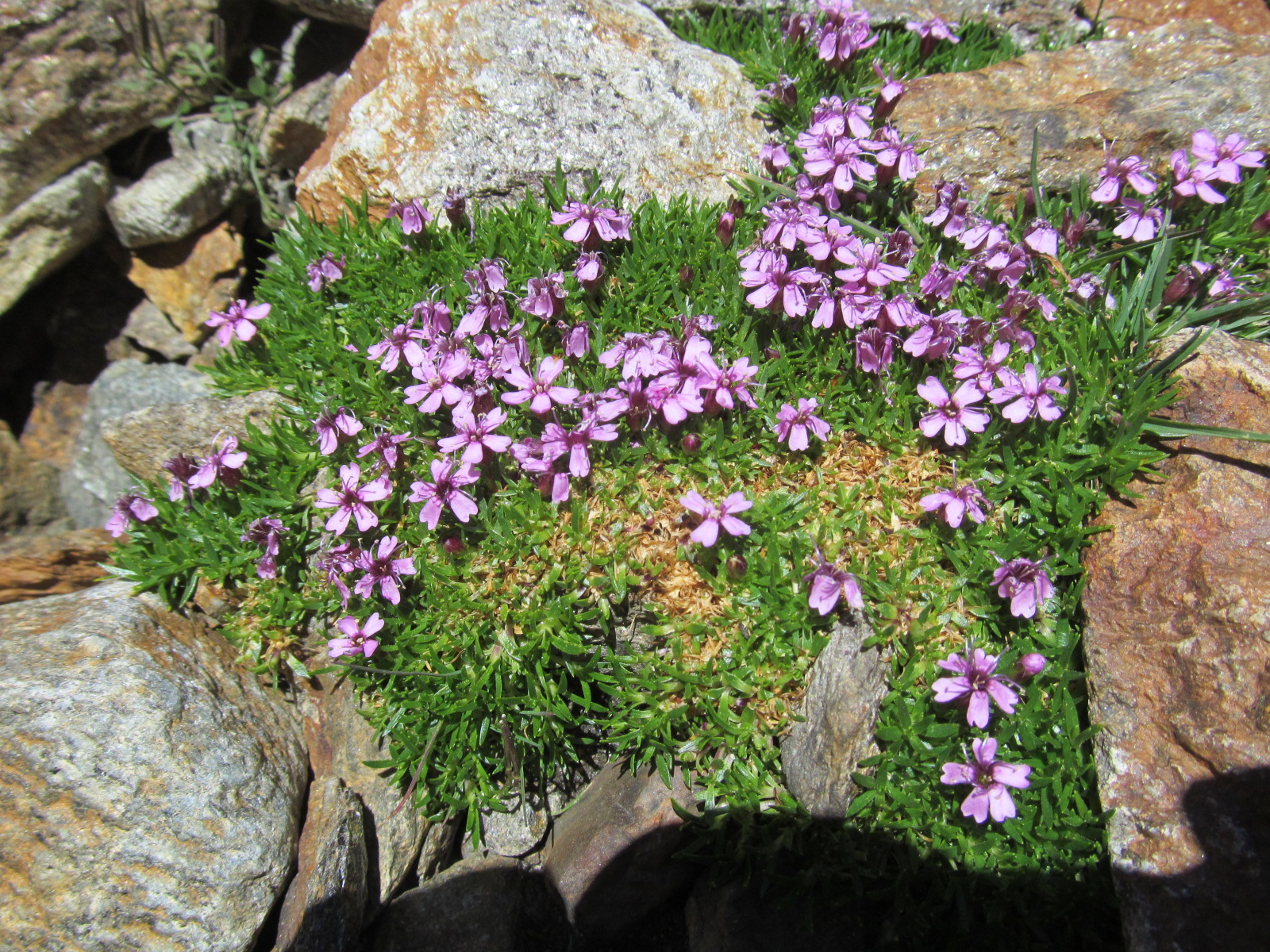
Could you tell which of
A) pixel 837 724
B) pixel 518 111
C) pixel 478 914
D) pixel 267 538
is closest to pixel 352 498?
pixel 267 538

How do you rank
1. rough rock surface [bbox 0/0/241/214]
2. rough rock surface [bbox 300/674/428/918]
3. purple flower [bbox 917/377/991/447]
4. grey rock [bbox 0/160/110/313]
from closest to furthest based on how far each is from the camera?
purple flower [bbox 917/377/991/447] < rough rock surface [bbox 300/674/428/918] < rough rock surface [bbox 0/0/241/214] < grey rock [bbox 0/160/110/313]

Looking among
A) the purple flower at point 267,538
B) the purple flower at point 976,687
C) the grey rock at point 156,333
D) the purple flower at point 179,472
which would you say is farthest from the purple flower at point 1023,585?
the grey rock at point 156,333

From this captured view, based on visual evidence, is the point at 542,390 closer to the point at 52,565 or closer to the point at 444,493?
the point at 444,493

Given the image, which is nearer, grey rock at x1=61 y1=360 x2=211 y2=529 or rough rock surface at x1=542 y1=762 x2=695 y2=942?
rough rock surface at x1=542 y1=762 x2=695 y2=942

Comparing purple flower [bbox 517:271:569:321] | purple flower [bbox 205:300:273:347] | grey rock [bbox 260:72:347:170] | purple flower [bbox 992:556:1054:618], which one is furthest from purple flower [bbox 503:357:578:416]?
grey rock [bbox 260:72:347:170]

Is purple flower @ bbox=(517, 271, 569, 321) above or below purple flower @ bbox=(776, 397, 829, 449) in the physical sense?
above

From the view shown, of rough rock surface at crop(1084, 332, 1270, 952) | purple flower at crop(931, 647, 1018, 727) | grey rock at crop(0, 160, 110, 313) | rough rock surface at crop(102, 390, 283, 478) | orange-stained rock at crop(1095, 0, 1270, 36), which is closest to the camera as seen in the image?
rough rock surface at crop(1084, 332, 1270, 952)

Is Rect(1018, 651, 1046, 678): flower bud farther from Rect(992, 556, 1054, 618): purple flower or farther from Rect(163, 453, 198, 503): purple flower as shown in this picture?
Rect(163, 453, 198, 503): purple flower
